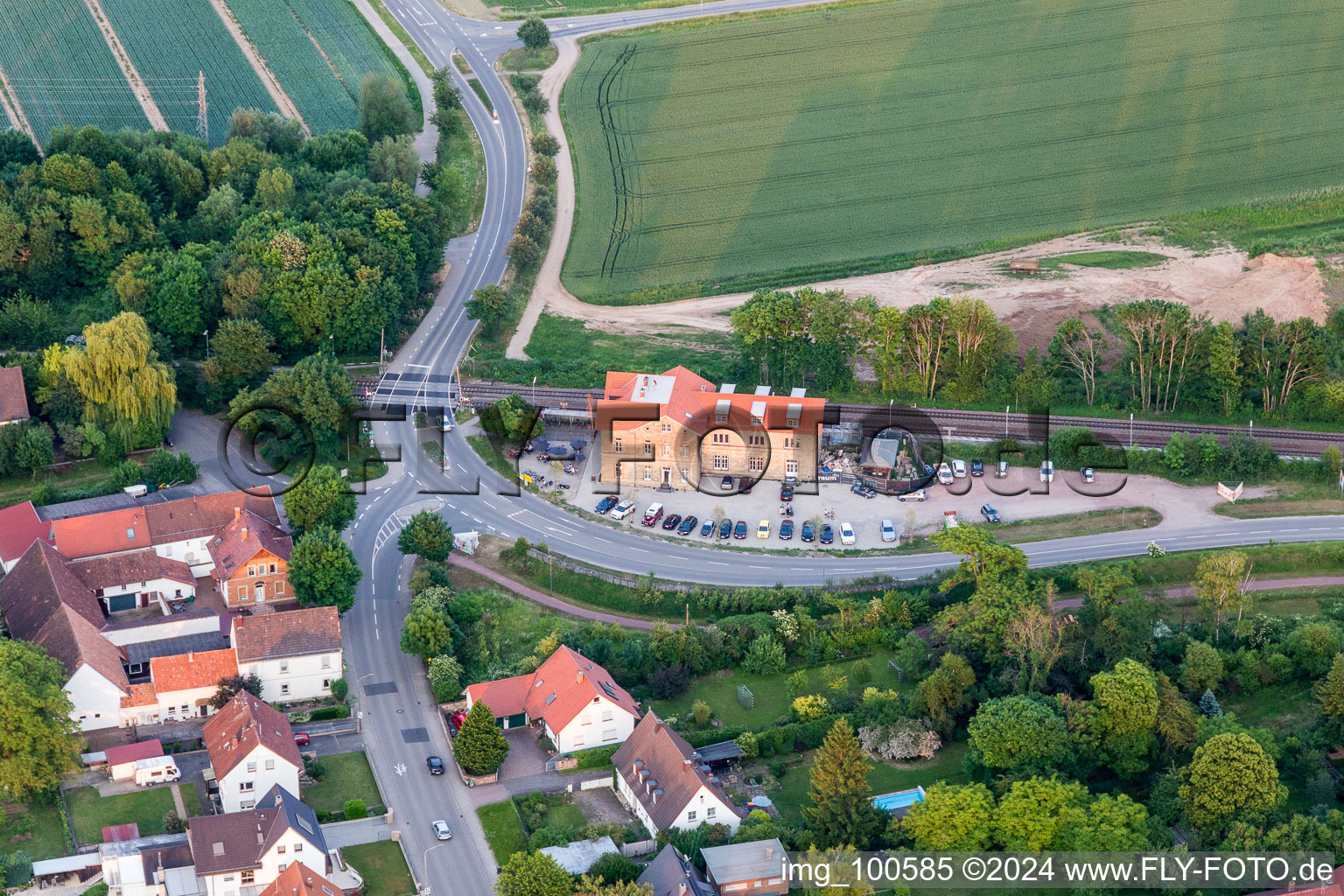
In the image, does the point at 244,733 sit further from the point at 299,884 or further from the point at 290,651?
the point at 299,884

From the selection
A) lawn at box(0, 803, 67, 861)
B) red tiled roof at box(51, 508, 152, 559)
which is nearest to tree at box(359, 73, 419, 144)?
red tiled roof at box(51, 508, 152, 559)

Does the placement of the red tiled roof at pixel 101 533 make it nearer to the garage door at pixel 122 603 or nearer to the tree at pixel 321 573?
the garage door at pixel 122 603

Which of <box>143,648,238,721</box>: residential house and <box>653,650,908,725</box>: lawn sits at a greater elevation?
<box>143,648,238,721</box>: residential house

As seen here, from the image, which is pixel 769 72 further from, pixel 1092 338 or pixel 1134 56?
pixel 1092 338

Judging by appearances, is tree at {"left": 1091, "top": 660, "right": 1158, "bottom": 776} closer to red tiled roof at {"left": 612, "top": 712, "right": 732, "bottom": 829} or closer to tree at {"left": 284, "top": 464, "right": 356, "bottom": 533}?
red tiled roof at {"left": 612, "top": 712, "right": 732, "bottom": 829}

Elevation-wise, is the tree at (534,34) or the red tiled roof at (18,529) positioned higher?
the tree at (534,34)

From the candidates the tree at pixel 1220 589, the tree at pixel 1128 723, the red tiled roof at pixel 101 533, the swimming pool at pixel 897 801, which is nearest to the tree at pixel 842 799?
the swimming pool at pixel 897 801
